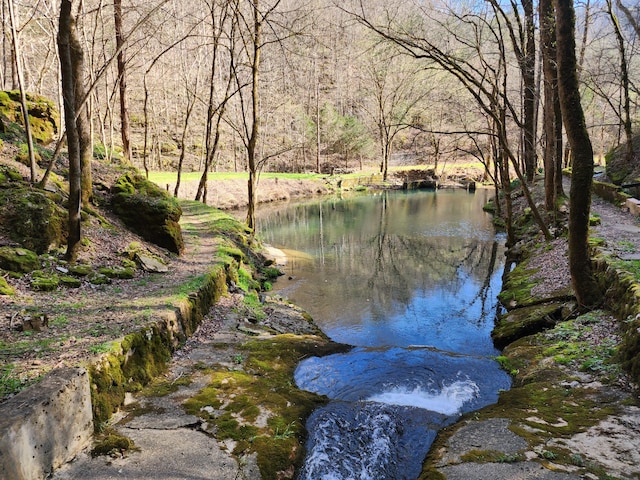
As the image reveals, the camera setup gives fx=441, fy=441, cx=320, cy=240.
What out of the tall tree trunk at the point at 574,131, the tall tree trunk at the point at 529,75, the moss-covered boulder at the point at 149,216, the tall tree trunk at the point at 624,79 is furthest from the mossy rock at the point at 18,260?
the tall tree trunk at the point at 624,79

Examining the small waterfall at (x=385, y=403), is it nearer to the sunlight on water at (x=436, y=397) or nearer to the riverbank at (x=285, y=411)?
the sunlight on water at (x=436, y=397)

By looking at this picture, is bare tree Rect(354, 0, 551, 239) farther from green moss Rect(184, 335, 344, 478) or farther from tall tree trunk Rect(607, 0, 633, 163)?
green moss Rect(184, 335, 344, 478)

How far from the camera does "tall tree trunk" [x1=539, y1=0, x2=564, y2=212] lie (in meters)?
12.9

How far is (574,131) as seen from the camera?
24.5ft

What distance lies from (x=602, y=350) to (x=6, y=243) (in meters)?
9.80

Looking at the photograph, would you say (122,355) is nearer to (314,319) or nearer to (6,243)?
(6,243)

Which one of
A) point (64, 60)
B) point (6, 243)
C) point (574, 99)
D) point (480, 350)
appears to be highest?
point (64, 60)

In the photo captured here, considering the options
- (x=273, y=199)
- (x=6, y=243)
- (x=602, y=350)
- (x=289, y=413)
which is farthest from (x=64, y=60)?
(x=273, y=199)

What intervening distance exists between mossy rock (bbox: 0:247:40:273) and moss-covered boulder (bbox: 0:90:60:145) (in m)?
5.47

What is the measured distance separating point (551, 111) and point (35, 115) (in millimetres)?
15914

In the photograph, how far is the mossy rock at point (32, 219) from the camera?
7805mm

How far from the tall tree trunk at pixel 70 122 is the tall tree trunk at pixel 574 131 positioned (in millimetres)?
8262

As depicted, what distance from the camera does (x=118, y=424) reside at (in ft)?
15.8

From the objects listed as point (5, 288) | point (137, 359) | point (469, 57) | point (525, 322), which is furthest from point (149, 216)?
point (469, 57)
